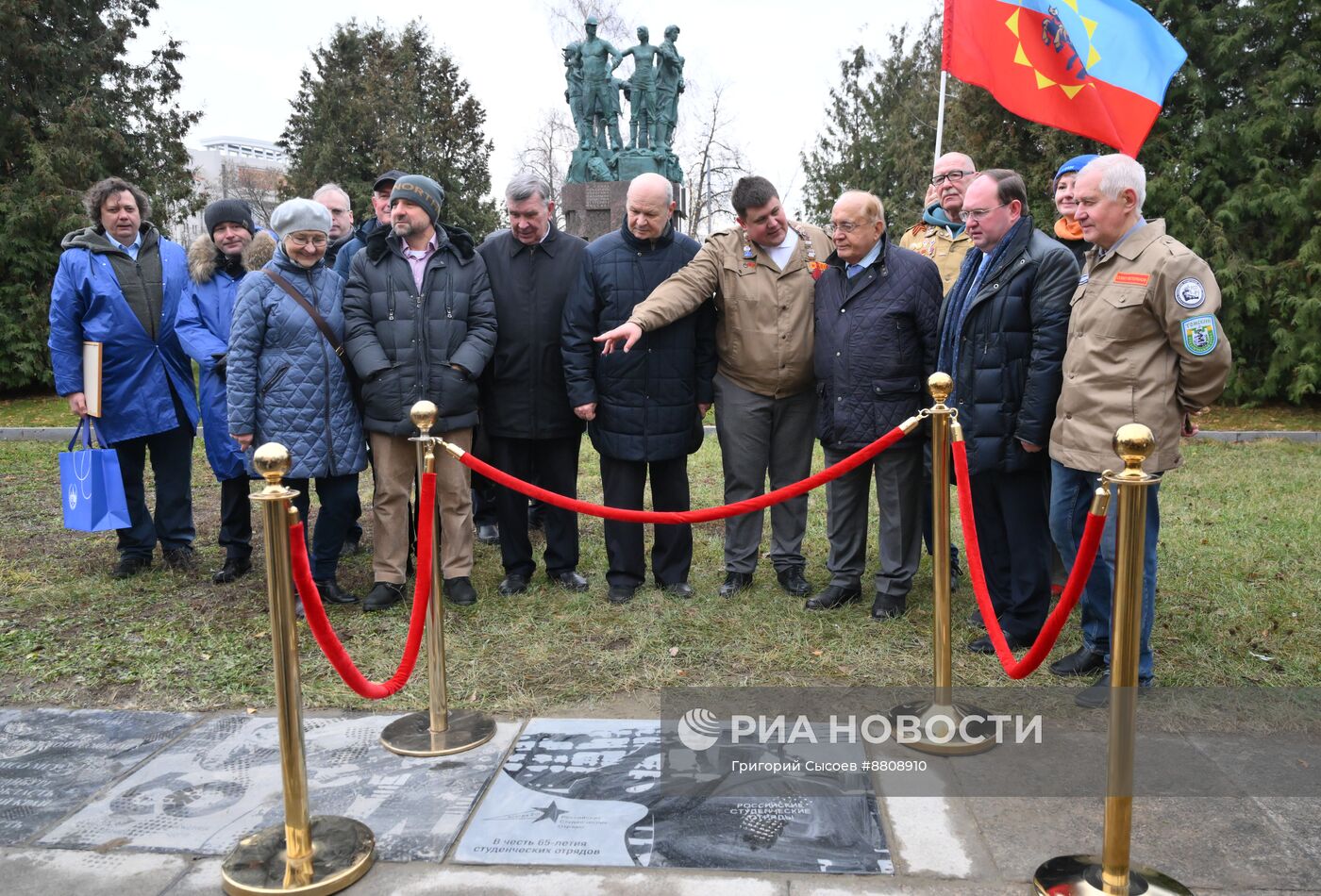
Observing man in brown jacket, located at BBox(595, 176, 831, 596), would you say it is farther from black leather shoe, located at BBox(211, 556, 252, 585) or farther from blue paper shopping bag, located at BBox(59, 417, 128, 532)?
blue paper shopping bag, located at BBox(59, 417, 128, 532)

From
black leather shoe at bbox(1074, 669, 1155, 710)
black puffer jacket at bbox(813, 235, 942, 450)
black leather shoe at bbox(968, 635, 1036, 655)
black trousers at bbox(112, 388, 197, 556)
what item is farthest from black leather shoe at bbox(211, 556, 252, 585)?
black leather shoe at bbox(1074, 669, 1155, 710)

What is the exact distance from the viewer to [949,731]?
3.35 metres

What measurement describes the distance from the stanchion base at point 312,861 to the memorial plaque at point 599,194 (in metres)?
11.3

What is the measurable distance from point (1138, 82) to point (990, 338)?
289 cm

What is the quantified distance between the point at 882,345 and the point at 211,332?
358 centimetres

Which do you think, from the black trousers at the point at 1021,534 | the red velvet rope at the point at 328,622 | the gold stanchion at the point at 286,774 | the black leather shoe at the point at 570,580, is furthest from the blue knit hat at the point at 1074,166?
the gold stanchion at the point at 286,774

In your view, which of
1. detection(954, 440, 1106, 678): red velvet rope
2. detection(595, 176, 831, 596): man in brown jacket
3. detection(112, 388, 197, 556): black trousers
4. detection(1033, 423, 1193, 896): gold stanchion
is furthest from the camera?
detection(112, 388, 197, 556): black trousers

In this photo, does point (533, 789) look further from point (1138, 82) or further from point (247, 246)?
point (1138, 82)

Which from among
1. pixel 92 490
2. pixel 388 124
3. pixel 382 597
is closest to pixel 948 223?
pixel 382 597

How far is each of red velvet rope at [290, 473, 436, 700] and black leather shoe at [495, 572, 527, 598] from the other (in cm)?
164

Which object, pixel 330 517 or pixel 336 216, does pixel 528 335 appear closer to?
pixel 330 517

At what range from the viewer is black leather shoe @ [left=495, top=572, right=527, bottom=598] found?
5.13m

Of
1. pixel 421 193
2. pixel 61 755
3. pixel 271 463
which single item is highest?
pixel 421 193

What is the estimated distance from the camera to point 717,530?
6574mm
